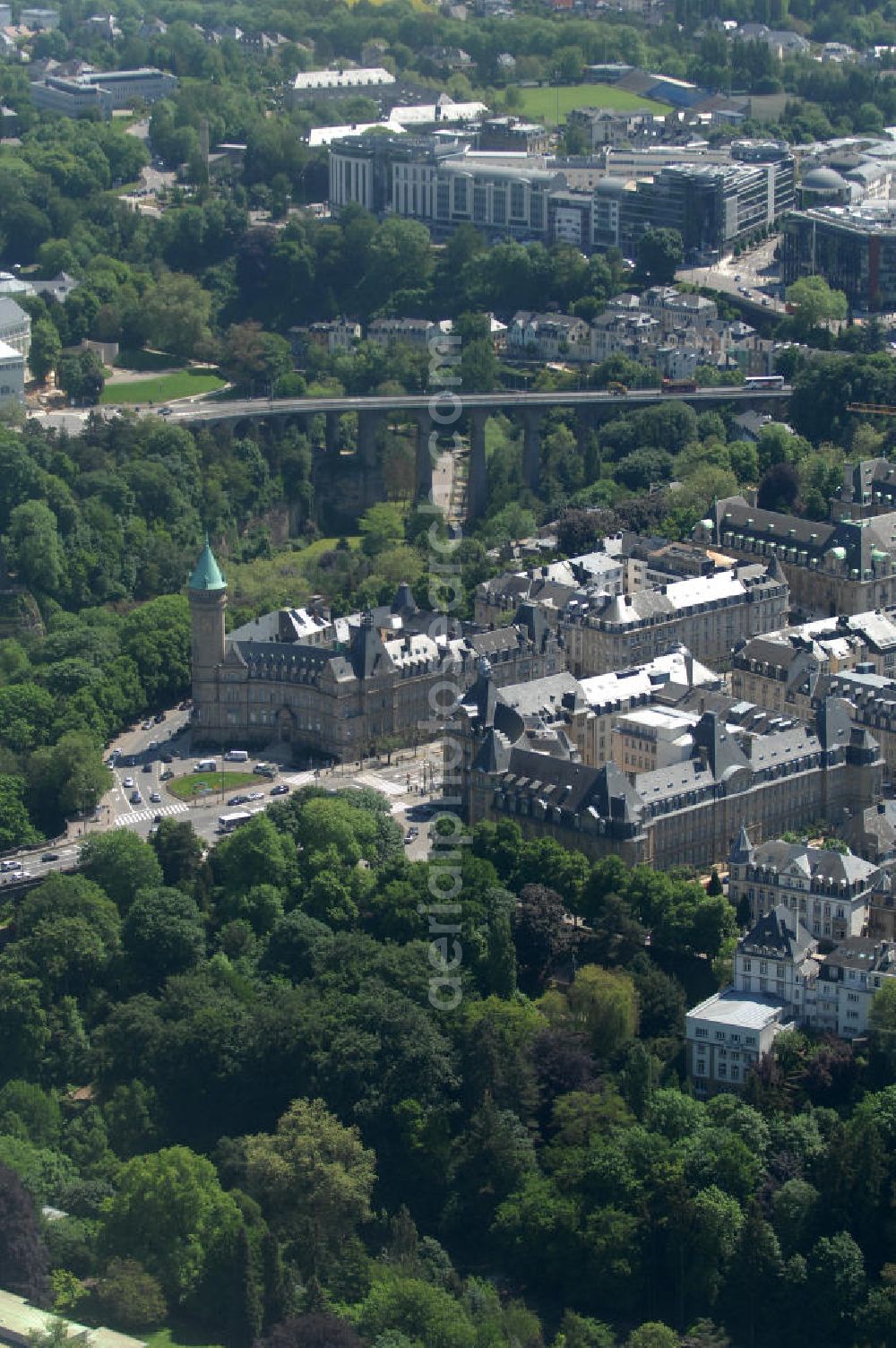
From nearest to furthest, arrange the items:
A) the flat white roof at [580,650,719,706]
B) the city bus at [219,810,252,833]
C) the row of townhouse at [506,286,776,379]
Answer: the city bus at [219,810,252,833] → the flat white roof at [580,650,719,706] → the row of townhouse at [506,286,776,379]

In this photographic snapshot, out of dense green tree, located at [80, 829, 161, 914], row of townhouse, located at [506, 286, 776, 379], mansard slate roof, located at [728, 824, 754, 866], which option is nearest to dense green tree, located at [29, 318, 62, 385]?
row of townhouse, located at [506, 286, 776, 379]

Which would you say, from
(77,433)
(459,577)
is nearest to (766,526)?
(459,577)

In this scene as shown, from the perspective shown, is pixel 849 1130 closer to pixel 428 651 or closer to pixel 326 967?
pixel 326 967

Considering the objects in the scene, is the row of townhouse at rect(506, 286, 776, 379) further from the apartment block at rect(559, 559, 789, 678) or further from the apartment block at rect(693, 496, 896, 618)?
the apartment block at rect(559, 559, 789, 678)

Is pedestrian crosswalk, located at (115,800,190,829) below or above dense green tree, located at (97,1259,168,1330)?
above

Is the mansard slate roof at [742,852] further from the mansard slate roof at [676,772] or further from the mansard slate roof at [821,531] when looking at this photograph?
the mansard slate roof at [821,531]
